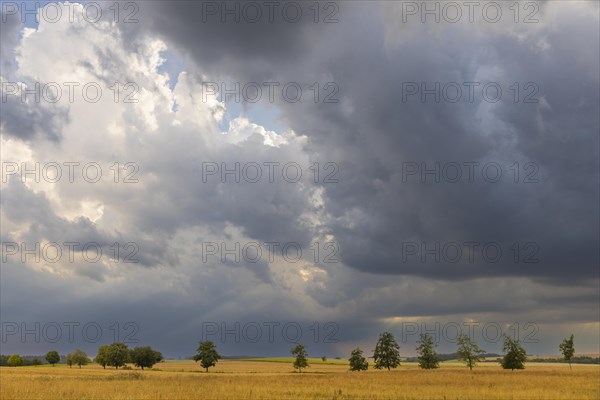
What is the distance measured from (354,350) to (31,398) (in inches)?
4305

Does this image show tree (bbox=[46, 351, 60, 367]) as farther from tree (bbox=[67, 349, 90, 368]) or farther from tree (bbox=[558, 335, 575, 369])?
tree (bbox=[558, 335, 575, 369])

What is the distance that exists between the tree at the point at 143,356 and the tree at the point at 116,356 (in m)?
1.90

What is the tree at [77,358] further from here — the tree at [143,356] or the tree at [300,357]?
the tree at [300,357]

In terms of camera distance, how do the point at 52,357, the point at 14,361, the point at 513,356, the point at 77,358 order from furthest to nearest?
the point at 52,357 → the point at 14,361 → the point at 77,358 → the point at 513,356

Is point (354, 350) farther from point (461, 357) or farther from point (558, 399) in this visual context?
point (558, 399)

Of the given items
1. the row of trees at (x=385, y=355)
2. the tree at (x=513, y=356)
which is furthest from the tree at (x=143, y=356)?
the tree at (x=513, y=356)

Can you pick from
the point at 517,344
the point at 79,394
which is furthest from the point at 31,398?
the point at 517,344

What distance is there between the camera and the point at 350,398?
120 ft

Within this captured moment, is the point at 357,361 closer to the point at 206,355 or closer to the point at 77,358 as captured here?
the point at 206,355

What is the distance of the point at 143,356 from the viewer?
150m

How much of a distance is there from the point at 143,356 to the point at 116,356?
789 centimetres

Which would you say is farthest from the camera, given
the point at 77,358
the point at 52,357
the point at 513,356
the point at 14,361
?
the point at 52,357

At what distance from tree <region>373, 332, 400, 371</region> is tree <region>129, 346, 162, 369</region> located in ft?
210

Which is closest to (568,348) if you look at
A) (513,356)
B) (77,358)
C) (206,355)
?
(513,356)
